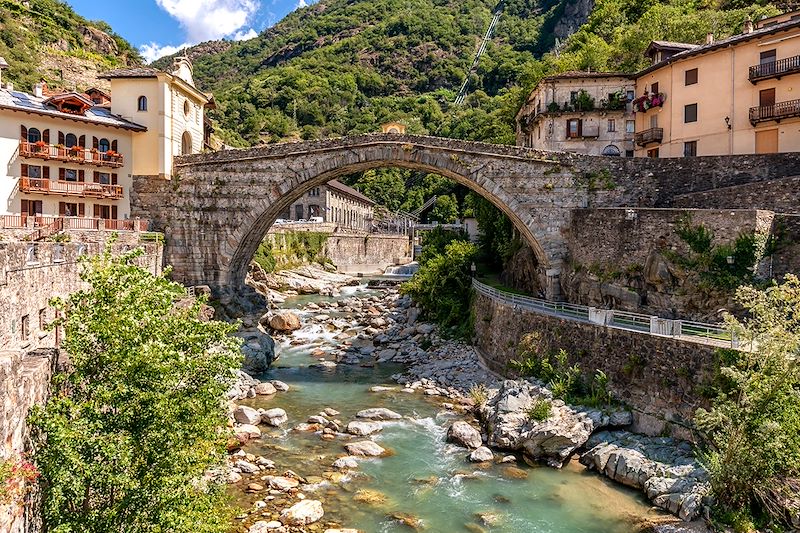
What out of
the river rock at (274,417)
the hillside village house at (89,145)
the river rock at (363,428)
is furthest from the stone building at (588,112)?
the river rock at (274,417)

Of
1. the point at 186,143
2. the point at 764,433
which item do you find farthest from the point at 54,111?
the point at 764,433

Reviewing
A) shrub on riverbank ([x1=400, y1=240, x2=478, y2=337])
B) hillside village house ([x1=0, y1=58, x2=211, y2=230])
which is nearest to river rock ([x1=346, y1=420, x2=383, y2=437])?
shrub on riverbank ([x1=400, y1=240, x2=478, y2=337])

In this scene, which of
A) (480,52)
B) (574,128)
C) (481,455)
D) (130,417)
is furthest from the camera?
Result: (480,52)

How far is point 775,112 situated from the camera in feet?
80.3

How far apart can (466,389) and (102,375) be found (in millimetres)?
15177

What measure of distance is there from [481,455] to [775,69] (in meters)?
21.5

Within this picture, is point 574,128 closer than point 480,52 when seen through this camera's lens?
Yes

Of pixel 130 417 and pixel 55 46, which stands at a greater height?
pixel 55 46

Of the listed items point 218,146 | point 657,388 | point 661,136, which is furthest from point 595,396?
point 218,146

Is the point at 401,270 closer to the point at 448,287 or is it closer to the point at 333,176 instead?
the point at 448,287

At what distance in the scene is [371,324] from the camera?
115 ft

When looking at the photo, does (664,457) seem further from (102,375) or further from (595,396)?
(102,375)

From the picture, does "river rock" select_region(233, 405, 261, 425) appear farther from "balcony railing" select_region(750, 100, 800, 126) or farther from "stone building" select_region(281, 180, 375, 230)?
"stone building" select_region(281, 180, 375, 230)

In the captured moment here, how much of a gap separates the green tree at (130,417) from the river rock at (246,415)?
8.65 metres
